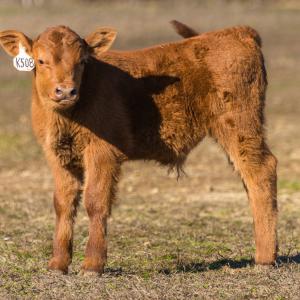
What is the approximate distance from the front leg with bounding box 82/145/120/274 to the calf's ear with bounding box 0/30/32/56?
109cm

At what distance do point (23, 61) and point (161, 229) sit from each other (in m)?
3.37

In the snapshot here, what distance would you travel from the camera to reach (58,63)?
754 centimetres

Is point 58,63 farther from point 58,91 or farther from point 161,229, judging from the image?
point 161,229

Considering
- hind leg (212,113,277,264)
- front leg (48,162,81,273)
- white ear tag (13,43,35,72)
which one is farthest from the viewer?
hind leg (212,113,277,264)

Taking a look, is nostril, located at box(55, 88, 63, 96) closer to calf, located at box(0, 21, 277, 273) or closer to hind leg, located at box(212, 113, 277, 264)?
calf, located at box(0, 21, 277, 273)

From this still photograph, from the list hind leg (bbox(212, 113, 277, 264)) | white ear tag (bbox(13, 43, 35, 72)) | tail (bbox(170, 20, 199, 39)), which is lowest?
hind leg (bbox(212, 113, 277, 264))

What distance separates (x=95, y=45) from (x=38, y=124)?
0.85 m

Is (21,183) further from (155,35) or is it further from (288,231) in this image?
(155,35)

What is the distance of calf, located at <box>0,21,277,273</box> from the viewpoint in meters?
7.67

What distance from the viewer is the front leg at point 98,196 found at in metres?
7.66

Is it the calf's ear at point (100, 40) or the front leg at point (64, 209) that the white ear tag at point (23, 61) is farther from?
the front leg at point (64, 209)

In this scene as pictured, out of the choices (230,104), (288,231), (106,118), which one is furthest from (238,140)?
(288,231)

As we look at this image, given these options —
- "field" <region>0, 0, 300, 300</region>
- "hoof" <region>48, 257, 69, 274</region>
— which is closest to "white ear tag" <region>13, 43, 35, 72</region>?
"hoof" <region>48, 257, 69, 274</region>

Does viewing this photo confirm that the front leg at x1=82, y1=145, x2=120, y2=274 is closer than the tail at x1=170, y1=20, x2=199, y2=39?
Yes
